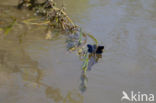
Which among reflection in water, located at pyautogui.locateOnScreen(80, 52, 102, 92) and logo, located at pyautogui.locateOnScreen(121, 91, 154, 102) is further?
reflection in water, located at pyautogui.locateOnScreen(80, 52, 102, 92)

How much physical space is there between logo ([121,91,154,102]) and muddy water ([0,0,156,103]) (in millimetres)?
42

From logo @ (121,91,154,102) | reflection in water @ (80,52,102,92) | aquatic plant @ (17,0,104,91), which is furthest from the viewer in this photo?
aquatic plant @ (17,0,104,91)

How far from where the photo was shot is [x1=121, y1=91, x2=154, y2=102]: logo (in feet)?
6.16

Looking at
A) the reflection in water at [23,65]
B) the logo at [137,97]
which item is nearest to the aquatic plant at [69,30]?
the reflection in water at [23,65]

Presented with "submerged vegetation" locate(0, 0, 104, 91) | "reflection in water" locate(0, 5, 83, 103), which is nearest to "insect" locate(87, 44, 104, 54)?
"submerged vegetation" locate(0, 0, 104, 91)

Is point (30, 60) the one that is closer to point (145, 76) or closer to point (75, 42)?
point (75, 42)

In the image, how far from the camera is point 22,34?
2.77 meters

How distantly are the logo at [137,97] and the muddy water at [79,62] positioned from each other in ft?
0.14

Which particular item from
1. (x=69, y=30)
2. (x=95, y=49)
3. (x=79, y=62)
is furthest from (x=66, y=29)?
(x=79, y=62)

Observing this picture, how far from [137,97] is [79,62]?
0.68 m

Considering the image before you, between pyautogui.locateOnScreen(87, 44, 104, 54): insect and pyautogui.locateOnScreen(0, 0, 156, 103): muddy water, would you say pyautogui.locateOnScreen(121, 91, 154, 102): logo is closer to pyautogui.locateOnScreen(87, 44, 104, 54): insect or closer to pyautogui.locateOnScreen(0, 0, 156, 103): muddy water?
pyautogui.locateOnScreen(0, 0, 156, 103): muddy water

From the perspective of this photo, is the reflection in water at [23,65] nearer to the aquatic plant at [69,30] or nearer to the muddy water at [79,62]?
the muddy water at [79,62]

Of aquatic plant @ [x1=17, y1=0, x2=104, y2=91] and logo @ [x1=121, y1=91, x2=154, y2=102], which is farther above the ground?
aquatic plant @ [x1=17, y1=0, x2=104, y2=91]

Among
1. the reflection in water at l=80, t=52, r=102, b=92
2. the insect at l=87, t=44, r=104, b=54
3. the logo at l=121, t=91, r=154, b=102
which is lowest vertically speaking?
the logo at l=121, t=91, r=154, b=102
